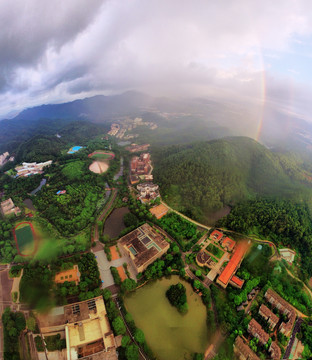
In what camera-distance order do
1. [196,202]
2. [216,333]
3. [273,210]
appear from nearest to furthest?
[216,333]
[273,210]
[196,202]

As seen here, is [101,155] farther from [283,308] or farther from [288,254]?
[283,308]

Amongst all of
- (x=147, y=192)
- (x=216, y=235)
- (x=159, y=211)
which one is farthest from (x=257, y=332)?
(x=147, y=192)

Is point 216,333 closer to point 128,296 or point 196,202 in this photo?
point 128,296

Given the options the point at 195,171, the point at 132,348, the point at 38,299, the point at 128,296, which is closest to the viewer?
the point at 132,348

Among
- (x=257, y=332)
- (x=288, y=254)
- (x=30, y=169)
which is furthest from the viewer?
(x=30, y=169)

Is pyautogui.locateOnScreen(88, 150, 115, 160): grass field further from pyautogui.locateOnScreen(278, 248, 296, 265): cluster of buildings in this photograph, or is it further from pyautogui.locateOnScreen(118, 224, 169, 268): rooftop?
pyautogui.locateOnScreen(278, 248, 296, 265): cluster of buildings

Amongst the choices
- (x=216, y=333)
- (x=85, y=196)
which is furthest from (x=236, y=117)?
(x=216, y=333)

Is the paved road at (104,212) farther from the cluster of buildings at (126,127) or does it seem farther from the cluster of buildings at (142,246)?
the cluster of buildings at (126,127)

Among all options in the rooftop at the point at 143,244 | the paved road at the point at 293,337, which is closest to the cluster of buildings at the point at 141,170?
the rooftop at the point at 143,244
